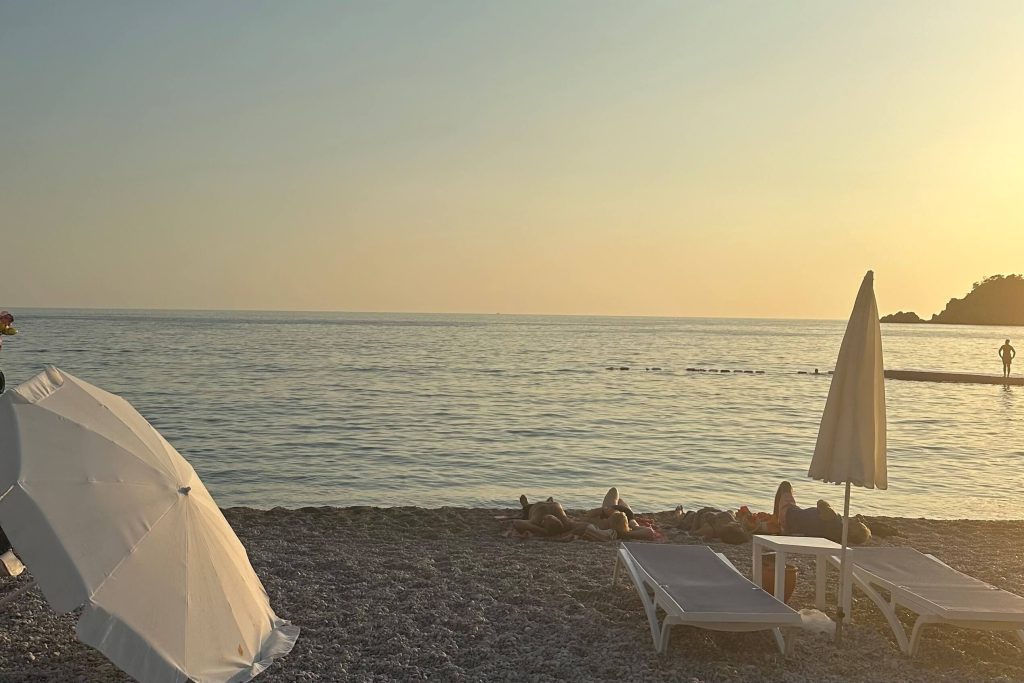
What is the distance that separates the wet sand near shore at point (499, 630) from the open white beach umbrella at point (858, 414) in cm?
72

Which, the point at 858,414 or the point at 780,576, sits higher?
the point at 858,414

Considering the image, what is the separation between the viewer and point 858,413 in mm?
A: 5883

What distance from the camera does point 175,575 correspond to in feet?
13.9

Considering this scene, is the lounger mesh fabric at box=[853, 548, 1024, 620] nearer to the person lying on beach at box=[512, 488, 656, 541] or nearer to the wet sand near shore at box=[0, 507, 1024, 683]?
the wet sand near shore at box=[0, 507, 1024, 683]

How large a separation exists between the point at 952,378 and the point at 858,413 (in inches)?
1571

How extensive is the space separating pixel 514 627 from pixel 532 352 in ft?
198

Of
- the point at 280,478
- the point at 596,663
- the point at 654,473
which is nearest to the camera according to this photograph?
the point at 596,663

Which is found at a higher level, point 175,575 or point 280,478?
point 175,575

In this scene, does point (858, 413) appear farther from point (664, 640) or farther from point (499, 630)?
point (499, 630)

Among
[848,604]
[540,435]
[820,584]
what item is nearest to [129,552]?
[848,604]

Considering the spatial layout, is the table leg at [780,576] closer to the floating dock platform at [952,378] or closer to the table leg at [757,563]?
the table leg at [757,563]

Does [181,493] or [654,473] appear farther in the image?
[654,473]

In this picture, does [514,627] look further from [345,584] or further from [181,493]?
[181,493]

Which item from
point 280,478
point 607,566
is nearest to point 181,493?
point 607,566
